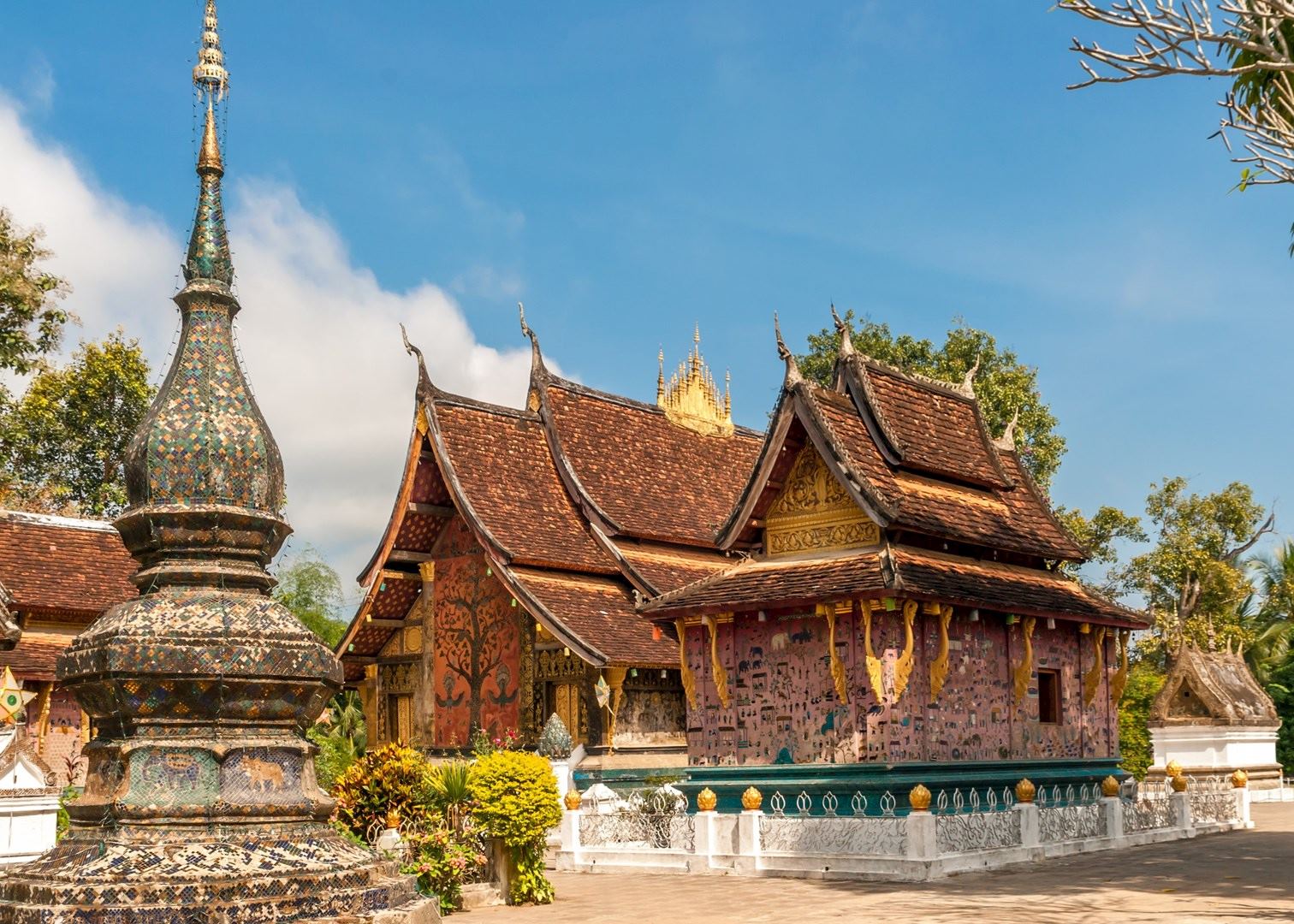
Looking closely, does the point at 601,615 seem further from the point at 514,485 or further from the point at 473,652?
the point at 514,485

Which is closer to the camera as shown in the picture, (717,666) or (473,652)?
(717,666)

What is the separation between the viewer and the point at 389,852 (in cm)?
1267

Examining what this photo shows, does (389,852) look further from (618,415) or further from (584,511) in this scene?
(618,415)

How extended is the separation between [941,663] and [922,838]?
268 cm

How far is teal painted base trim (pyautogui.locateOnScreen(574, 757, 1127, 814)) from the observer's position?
16.0 m

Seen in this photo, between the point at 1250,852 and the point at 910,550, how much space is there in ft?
17.2

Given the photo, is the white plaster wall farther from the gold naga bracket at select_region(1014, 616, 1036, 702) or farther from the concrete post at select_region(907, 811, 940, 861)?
the concrete post at select_region(907, 811, 940, 861)

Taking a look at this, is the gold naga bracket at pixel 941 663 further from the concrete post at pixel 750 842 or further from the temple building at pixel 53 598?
the temple building at pixel 53 598

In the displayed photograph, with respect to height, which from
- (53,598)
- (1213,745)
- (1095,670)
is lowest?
(1213,745)

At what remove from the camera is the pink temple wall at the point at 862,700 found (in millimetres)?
16359

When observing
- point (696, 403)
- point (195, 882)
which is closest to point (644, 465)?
point (696, 403)

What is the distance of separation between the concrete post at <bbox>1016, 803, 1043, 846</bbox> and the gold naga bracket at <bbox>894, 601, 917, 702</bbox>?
1813 millimetres

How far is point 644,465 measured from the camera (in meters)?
27.2

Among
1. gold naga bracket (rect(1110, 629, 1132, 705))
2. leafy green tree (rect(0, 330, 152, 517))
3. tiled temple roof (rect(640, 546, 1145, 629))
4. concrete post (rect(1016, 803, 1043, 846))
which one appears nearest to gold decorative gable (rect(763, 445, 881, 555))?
tiled temple roof (rect(640, 546, 1145, 629))
